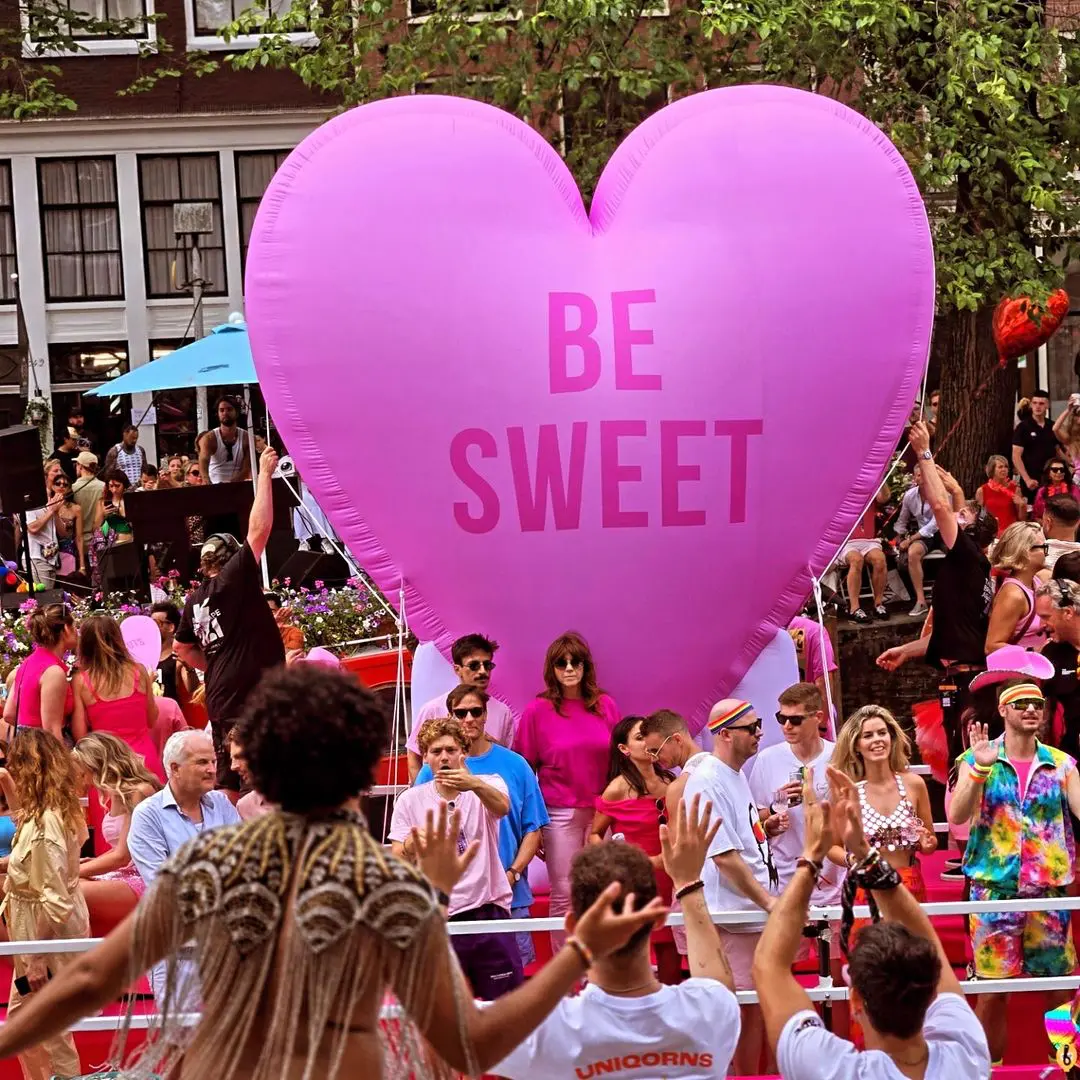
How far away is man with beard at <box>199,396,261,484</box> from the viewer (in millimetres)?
16344

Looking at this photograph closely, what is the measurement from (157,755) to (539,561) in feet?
7.14

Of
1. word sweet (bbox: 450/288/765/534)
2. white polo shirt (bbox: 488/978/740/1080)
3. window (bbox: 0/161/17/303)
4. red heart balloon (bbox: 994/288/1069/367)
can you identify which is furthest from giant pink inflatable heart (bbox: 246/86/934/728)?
window (bbox: 0/161/17/303)

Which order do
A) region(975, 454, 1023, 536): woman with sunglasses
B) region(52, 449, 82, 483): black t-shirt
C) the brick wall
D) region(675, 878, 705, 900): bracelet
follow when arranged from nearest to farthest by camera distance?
region(675, 878, 705, 900): bracelet → region(975, 454, 1023, 536): woman with sunglasses → region(52, 449, 82, 483): black t-shirt → the brick wall

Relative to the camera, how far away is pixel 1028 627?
816 cm

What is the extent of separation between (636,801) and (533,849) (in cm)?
44

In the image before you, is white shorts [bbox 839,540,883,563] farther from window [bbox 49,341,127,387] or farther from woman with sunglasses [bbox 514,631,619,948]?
window [bbox 49,341,127,387]

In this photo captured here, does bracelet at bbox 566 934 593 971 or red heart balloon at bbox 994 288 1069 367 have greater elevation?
bracelet at bbox 566 934 593 971

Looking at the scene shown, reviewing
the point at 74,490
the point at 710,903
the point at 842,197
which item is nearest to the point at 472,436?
the point at 842,197

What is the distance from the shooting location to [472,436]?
7434mm

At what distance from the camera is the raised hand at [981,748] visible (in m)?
6.07

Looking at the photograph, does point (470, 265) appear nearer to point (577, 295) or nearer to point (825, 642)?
point (577, 295)

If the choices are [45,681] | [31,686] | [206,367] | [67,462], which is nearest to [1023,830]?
[45,681]

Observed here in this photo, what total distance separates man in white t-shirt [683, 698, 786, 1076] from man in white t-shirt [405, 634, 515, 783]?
4.23 feet

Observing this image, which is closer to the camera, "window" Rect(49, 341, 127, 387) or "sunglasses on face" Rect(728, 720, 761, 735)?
"sunglasses on face" Rect(728, 720, 761, 735)
